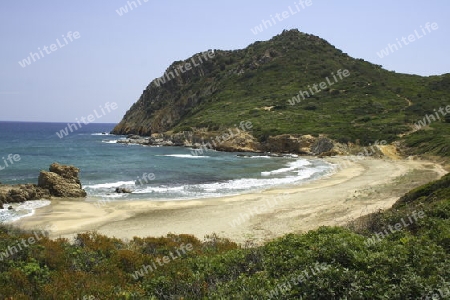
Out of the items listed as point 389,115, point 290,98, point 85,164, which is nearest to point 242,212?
point 85,164

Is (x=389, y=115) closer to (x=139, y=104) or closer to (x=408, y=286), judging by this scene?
(x=408, y=286)

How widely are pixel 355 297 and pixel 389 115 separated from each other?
260ft

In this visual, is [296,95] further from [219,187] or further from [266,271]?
[266,271]

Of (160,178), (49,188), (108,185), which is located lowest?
(160,178)

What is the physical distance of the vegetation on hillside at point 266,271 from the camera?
5.36m

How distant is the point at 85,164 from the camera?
47688 millimetres

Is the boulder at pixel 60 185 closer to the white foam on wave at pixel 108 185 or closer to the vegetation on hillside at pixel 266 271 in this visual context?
the white foam on wave at pixel 108 185

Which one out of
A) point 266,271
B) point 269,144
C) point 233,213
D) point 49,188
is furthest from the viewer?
point 269,144

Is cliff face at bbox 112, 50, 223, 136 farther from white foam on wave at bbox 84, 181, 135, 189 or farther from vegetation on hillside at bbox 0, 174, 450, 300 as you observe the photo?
vegetation on hillside at bbox 0, 174, 450, 300

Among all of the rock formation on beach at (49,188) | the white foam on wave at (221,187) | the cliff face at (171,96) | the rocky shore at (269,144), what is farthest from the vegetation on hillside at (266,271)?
the cliff face at (171,96)

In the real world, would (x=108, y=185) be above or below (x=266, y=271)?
above

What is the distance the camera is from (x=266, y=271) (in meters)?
6.48

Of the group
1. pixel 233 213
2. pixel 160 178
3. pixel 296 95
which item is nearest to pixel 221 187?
pixel 160 178

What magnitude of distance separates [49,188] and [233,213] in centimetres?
1603
